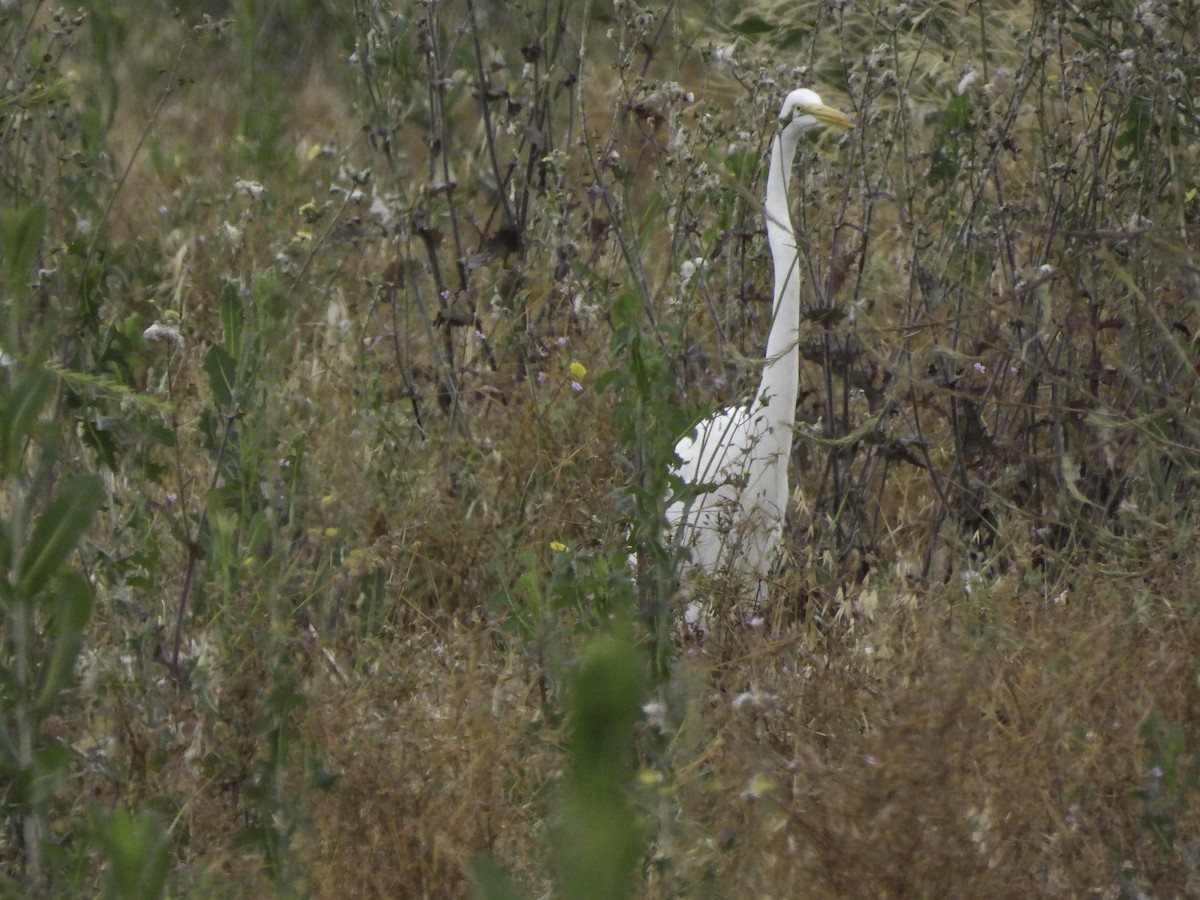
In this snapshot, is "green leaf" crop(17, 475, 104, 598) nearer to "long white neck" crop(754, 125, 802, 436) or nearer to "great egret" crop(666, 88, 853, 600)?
"great egret" crop(666, 88, 853, 600)

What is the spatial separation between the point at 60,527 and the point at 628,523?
1430mm

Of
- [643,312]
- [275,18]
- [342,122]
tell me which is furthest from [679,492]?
[275,18]

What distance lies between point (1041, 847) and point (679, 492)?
68cm

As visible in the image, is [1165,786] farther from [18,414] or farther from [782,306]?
[782,306]

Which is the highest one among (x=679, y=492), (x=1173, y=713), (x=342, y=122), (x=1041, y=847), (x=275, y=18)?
(x=275, y=18)

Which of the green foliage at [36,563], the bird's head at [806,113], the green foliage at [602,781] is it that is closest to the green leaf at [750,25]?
the bird's head at [806,113]

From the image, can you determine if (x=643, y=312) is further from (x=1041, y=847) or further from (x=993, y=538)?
(x=1041, y=847)

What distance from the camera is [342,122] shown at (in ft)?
21.6

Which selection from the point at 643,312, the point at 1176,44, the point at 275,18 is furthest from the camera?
the point at 275,18

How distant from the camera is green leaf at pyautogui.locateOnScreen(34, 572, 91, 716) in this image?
4.14 ft

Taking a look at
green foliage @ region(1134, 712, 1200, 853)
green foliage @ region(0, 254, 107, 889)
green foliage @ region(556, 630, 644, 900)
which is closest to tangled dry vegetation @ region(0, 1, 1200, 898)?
green foliage @ region(1134, 712, 1200, 853)

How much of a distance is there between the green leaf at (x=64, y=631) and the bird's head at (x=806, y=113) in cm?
206

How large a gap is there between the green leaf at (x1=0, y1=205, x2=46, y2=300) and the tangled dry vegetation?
169mm

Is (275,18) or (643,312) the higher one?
(275,18)
